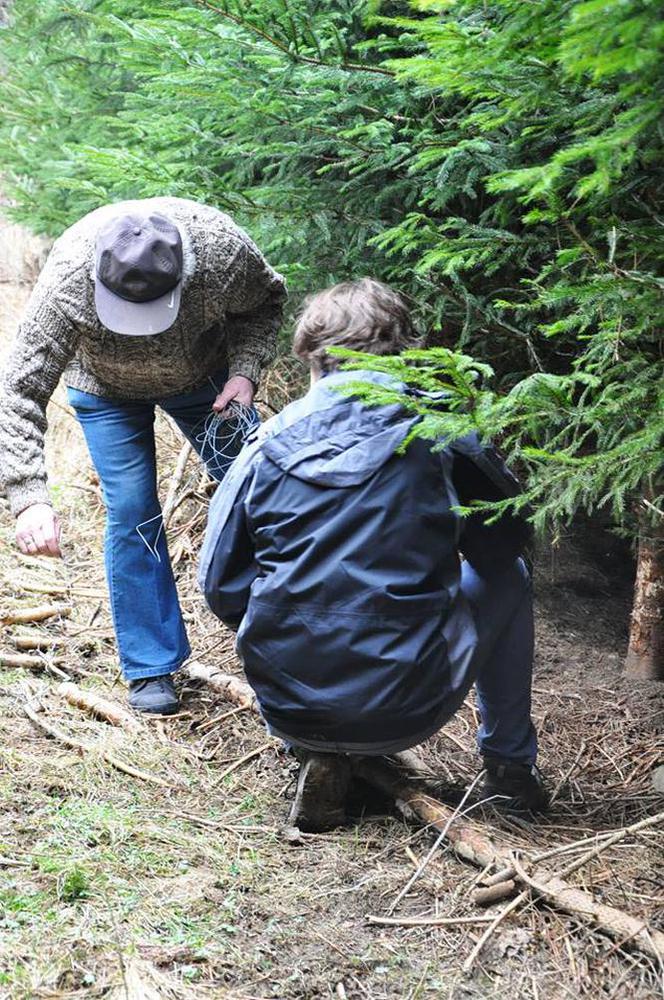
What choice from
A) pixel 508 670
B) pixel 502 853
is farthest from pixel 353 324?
pixel 502 853

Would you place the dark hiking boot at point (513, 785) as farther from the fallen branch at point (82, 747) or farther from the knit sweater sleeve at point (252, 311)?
the knit sweater sleeve at point (252, 311)

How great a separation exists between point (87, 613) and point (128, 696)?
3.20 ft

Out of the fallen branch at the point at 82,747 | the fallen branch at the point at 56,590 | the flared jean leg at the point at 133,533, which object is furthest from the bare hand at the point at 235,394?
the fallen branch at the point at 56,590

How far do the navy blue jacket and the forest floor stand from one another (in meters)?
0.14

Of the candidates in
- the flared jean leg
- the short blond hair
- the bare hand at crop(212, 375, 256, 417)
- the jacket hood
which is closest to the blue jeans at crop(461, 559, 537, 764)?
the jacket hood

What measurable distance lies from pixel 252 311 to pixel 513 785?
6.69 ft

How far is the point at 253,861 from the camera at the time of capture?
277 cm

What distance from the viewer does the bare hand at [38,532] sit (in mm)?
3227

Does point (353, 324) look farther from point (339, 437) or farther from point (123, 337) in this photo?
point (123, 337)

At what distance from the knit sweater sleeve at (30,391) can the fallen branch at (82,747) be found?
2.66ft

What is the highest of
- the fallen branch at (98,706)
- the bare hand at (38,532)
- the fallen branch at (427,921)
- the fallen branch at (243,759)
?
the bare hand at (38,532)

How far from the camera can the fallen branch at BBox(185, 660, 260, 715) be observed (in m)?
3.78

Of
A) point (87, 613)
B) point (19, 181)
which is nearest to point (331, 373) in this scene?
point (87, 613)

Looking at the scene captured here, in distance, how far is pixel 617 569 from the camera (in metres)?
5.18
